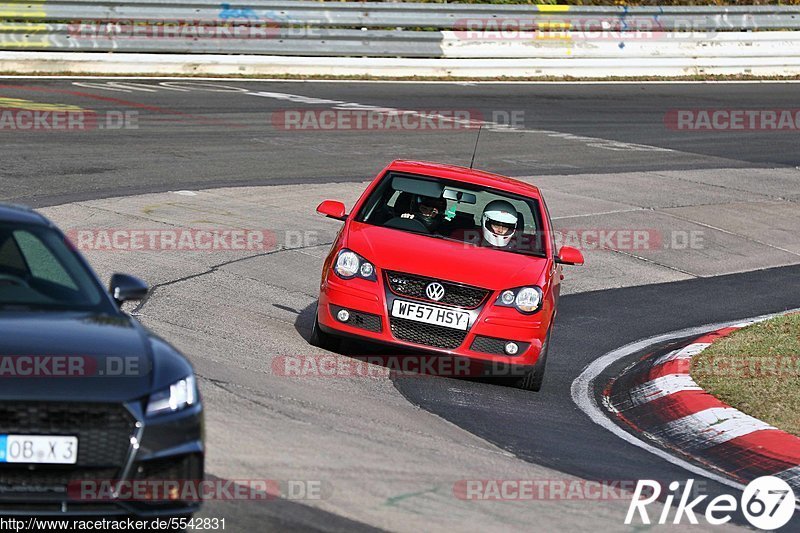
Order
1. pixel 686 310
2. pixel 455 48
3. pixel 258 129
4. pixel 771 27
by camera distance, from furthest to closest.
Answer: pixel 771 27 → pixel 455 48 → pixel 258 129 → pixel 686 310

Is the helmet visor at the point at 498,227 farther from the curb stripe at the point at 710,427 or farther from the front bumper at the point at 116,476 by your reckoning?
the front bumper at the point at 116,476

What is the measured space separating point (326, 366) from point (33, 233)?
361 centimetres

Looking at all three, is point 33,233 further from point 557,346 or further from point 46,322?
point 557,346

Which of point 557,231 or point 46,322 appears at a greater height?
point 46,322

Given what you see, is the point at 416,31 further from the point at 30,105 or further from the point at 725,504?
the point at 725,504

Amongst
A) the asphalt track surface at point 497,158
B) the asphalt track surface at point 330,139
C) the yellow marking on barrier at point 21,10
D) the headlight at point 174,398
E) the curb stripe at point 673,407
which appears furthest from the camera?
the yellow marking on barrier at point 21,10

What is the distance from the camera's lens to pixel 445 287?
969cm

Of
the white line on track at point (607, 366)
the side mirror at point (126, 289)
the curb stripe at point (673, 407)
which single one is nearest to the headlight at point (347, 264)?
the white line on track at point (607, 366)

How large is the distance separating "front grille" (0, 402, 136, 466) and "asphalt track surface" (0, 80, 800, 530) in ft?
3.12

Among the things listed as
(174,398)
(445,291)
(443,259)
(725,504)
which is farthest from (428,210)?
(174,398)

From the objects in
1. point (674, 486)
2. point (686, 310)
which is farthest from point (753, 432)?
point (686, 310)

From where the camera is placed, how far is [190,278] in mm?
11977

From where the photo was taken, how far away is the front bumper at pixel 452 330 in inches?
380

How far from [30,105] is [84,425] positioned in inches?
628
